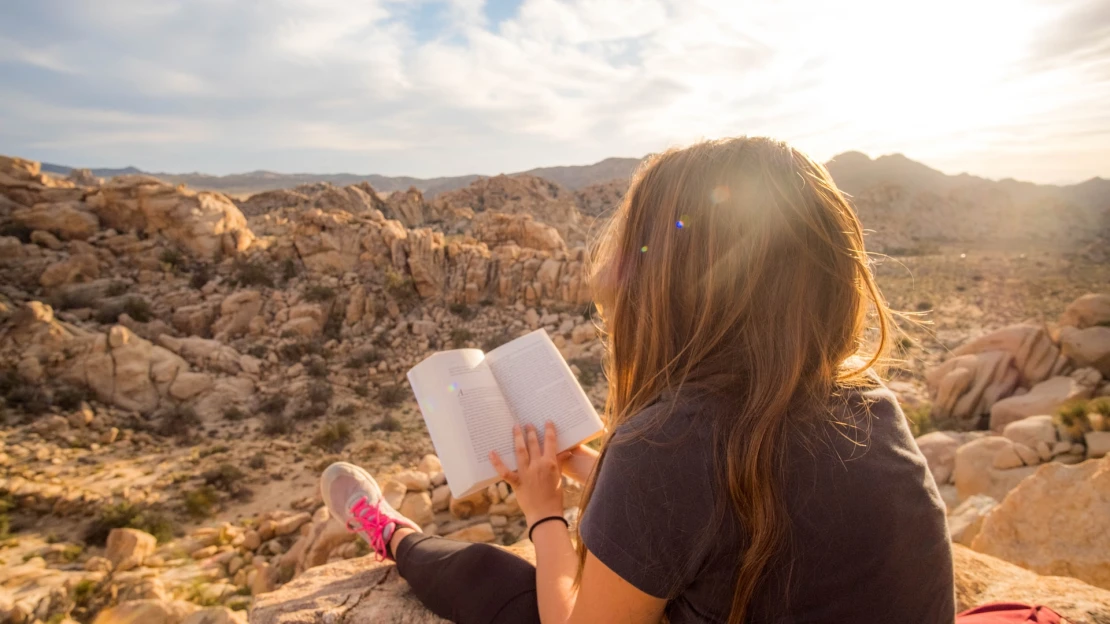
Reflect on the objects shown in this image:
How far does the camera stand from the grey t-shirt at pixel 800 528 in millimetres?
942

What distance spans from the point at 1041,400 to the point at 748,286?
7532 millimetres

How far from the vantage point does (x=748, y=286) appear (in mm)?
1103

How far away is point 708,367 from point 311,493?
614 cm

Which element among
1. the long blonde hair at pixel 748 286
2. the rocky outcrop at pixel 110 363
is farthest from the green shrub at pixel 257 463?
the long blonde hair at pixel 748 286

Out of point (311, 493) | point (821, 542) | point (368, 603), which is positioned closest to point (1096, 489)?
point (821, 542)

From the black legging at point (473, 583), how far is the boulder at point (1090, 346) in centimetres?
881

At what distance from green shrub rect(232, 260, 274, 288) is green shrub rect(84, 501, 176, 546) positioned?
7.50 meters

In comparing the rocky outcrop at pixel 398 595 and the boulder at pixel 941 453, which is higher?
the rocky outcrop at pixel 398 595

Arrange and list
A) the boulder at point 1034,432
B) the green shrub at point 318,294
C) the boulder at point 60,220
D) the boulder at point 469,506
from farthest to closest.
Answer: the green shrub at point 318,294 → the boulder at point 60,220 → the boulder at point 1034,432 → the boulder at point 469,506

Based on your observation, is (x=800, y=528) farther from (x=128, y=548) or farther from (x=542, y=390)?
(x=128, y=548)

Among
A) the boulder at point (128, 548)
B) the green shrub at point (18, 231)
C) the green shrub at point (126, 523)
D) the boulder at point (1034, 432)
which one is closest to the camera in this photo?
the boulder at point (128, 548)

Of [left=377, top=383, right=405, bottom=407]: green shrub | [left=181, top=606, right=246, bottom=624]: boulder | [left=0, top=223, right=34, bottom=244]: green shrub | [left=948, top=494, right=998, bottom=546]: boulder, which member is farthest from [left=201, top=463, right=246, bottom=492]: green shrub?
[left=0, top=223, right=34, bottom=244]: green shrub

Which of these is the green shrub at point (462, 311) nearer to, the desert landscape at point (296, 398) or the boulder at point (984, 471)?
the desert landscape at point (296, 398)

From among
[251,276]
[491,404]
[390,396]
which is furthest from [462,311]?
[491,404]
